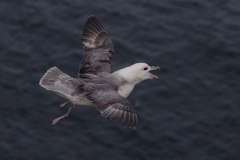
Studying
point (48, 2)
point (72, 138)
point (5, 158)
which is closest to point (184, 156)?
point (72, 138)

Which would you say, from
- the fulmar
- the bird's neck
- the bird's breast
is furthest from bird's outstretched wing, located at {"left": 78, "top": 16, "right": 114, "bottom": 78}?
the bird's breast

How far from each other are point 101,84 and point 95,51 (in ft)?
6.32

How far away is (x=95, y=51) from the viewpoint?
15.9 metres

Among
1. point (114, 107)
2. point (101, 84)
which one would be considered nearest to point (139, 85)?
point (101, 84)

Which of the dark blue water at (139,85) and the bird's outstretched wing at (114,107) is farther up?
the dark blue water at (139,85)

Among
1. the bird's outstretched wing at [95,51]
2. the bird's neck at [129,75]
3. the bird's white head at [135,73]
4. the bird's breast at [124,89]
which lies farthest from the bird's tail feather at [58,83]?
the bird's white head at [135,73]

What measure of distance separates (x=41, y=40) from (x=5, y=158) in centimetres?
549

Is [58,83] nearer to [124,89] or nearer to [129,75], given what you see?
[124,89]

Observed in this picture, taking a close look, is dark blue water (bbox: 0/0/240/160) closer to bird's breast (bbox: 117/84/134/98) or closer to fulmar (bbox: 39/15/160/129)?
fulmar (bbox: 39/15/160/129)

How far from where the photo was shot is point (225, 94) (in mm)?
18562

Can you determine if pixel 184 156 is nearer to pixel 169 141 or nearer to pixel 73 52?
pixel 169 141

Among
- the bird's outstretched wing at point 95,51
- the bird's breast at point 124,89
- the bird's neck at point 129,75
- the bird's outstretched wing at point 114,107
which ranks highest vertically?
the bird's outstretched wing at point 95,51

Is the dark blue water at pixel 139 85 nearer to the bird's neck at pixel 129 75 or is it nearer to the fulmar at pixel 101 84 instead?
the fulmar at pixel 101 84

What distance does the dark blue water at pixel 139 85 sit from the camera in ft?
55.7
